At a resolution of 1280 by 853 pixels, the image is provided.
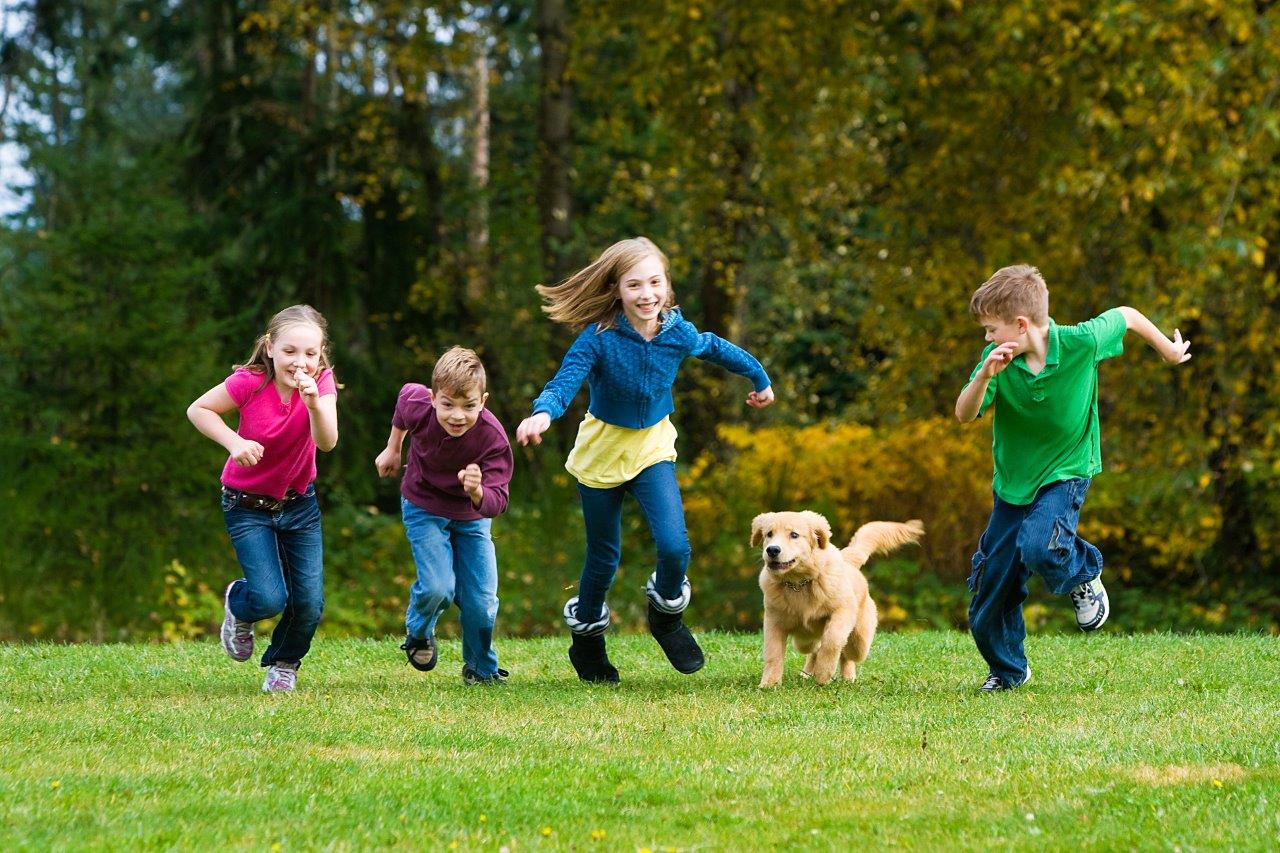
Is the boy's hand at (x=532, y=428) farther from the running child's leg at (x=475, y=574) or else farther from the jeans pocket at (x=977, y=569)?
the jeans pocket at (x=977, y=569)

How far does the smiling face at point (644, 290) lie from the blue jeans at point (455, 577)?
130 centimetres

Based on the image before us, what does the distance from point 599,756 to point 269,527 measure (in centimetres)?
247

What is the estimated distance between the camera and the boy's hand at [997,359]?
21.1 ft

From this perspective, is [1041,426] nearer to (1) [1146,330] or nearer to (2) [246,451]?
(1) [1146,330]

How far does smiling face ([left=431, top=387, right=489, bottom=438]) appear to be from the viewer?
7.32 meters

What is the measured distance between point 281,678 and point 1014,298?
13.3 feet

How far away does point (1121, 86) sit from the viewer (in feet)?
42.8

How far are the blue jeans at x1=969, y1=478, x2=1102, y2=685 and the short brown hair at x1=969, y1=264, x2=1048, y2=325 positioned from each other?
79 cm

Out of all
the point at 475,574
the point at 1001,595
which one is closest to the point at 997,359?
the point at 1001,595

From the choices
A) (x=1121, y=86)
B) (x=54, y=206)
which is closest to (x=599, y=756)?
(x=1121, y=86)

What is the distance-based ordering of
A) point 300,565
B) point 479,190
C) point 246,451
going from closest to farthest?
point 246,451
point 300,565
point 479,190

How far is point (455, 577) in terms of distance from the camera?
7.70 meters

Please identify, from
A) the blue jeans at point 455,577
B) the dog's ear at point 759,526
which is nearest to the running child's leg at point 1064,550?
the dog's ear at point 759,526

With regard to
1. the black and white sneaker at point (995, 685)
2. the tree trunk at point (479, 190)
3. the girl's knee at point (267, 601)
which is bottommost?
the black and white sneaker at point (995, 685)
